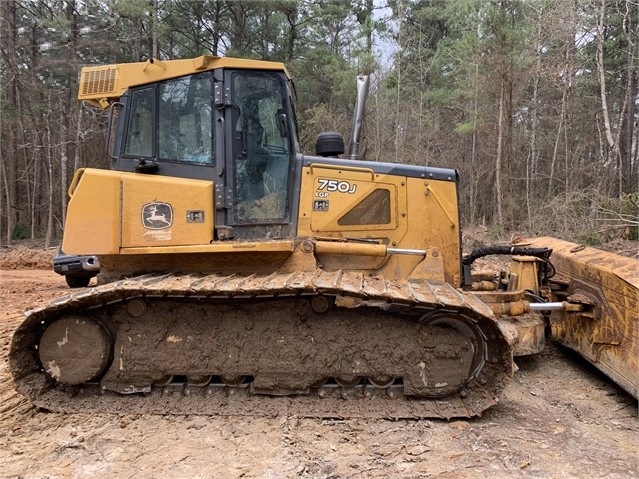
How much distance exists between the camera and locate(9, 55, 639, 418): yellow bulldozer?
3.70m

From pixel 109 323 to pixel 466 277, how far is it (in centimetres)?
316

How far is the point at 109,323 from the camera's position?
3.90m

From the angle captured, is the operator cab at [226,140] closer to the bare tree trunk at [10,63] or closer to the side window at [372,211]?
the side window at [372,211]

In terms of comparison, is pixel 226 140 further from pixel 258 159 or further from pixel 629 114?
pixel 629 114


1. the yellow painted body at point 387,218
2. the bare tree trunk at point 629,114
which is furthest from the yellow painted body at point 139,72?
the bare tree trunk at point 629,114

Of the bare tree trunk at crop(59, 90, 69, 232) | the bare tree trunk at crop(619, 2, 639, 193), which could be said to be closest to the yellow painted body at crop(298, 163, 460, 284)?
the bare tree trunk at crop(619, 2, 639, 193)

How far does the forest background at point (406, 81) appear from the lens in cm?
1670

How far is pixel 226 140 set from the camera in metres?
4.15

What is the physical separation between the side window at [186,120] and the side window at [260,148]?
239mm

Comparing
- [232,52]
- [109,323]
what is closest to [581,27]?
[232,52]

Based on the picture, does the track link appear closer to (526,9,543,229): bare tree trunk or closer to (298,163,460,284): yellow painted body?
(298,163,460,284): yellow painted body

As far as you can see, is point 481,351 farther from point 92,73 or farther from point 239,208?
point 92,73

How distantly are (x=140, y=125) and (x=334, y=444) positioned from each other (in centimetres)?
306

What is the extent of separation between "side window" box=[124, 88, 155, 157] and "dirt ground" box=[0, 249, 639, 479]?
2.17 meters
